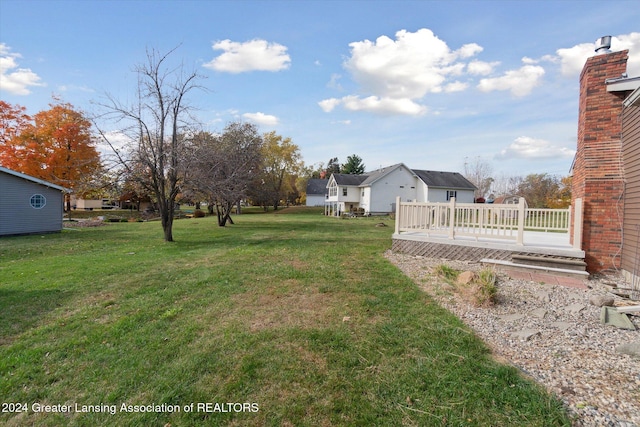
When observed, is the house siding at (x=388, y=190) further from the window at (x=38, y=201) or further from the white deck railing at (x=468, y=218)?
the window at (x=38, y=201)

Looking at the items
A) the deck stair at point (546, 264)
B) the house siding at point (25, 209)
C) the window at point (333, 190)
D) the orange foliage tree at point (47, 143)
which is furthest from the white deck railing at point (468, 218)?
the window at point (333, 190)

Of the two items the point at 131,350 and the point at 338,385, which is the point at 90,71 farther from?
the point at 338,385

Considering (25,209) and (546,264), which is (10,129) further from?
(546,264)

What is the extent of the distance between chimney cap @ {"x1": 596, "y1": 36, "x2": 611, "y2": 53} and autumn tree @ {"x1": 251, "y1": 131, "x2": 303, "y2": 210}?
32020 mm

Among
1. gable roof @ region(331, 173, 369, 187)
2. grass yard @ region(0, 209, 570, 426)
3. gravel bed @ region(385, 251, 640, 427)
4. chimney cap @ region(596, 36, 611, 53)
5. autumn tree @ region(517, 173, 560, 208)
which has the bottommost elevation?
grass yard @ region(0, 209, 570, 426)

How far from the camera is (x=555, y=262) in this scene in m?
5.94

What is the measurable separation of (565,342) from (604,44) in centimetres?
684

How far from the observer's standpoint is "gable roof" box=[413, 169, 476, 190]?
1254 inches

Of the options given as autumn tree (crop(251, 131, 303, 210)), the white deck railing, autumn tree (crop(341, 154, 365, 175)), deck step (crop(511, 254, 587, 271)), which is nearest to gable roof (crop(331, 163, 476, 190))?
autumn tree (crop(251, 131, 303, 210))

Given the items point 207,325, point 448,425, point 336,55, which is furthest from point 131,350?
point 336,55

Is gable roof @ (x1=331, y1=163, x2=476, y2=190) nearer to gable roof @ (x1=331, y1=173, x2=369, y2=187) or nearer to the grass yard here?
gable roof @ (x1=331, y1=173, x2=369, y2=187)

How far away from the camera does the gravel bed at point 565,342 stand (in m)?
2.26

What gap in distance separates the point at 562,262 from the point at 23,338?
8.89 m

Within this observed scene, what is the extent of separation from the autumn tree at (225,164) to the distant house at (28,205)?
7662mm
